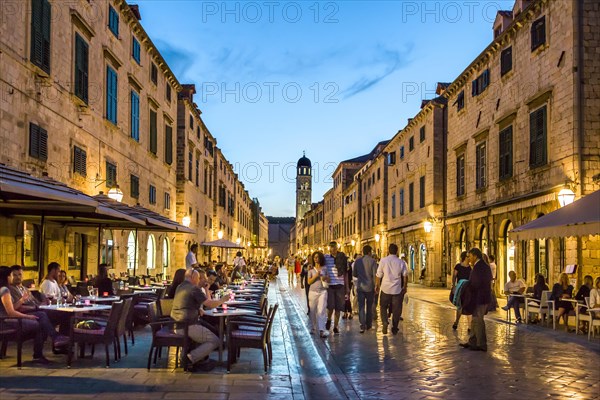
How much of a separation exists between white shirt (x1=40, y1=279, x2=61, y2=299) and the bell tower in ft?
398

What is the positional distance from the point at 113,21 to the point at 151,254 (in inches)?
394

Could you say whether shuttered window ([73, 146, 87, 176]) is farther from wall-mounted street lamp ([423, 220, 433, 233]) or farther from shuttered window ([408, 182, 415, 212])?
shuttered window ([408, 182, 415, 212])

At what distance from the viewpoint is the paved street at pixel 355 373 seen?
24.4 ft

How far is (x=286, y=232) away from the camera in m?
169

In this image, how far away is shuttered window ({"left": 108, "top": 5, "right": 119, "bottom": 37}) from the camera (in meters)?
21.2

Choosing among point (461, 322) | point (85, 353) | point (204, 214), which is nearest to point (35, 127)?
point (85, 353)

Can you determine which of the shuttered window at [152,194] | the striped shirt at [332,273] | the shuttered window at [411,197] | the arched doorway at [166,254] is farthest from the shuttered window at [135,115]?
the shuttered window at [411,197]

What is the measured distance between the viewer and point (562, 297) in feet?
48.9

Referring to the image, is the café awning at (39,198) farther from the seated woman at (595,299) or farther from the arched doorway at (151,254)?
the arched doorway at (151,254)

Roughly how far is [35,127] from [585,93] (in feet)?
45.3

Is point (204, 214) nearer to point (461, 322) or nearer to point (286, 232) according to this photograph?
point (461, 322)

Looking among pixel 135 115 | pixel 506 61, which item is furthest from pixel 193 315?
pixel 506 61

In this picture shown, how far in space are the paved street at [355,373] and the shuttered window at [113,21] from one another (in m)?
12.2

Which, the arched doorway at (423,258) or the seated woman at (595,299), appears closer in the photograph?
the seated woman at (595,299)
